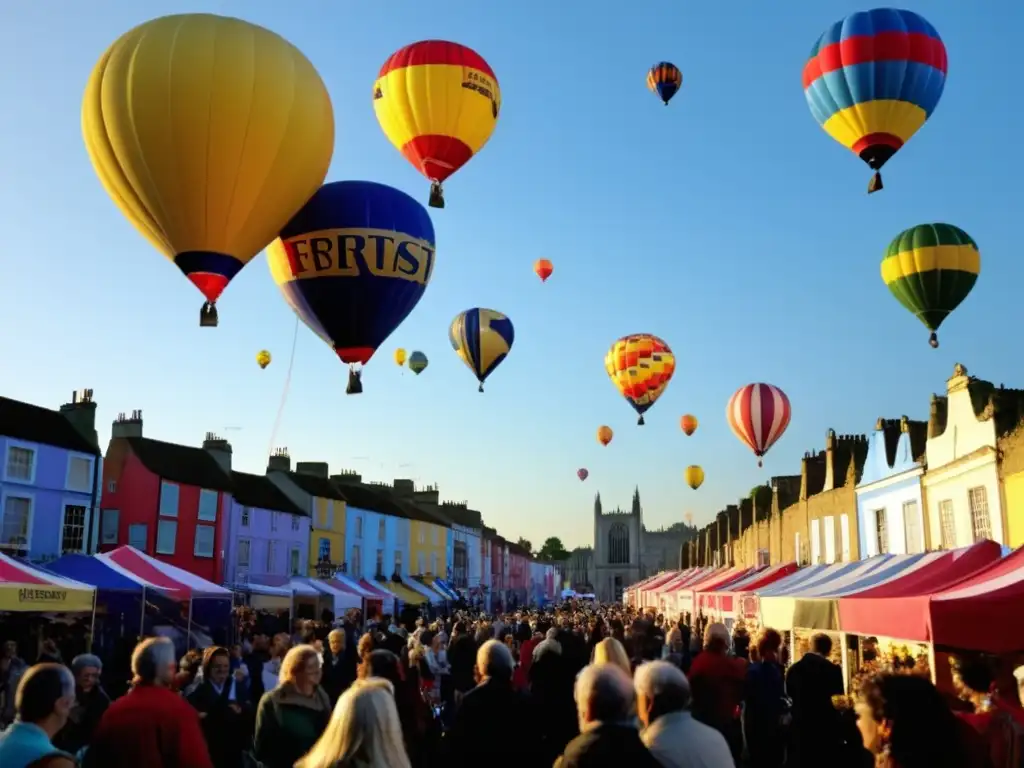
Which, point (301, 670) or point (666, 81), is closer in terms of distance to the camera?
point (301, 670)

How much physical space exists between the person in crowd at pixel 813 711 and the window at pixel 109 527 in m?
33.8

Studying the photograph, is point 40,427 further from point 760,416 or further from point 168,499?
point 760,416

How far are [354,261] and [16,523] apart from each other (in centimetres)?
2002

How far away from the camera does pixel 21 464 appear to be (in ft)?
98.9

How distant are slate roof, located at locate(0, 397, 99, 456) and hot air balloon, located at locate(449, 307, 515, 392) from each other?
14.2 m

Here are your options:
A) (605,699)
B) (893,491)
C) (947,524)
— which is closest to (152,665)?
(605,699)

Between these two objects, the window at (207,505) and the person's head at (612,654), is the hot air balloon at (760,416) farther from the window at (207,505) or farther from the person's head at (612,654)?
the person's head at (612,654)

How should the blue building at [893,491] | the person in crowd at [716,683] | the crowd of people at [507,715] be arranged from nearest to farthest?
the crowd of people at [507,715] → the person in crowd at [716,683] → the blue building at [893,491]

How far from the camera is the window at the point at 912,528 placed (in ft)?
70.0

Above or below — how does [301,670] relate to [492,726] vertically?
above

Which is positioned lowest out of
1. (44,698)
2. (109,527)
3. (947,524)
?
(44,698)

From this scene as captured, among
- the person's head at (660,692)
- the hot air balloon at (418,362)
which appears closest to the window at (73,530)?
the hot air balloon at (418,362)

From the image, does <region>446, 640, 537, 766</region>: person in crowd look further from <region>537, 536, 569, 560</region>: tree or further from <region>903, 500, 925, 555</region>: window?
<region>537, 536, 569, 560</region>: tree

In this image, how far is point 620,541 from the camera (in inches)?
5374
